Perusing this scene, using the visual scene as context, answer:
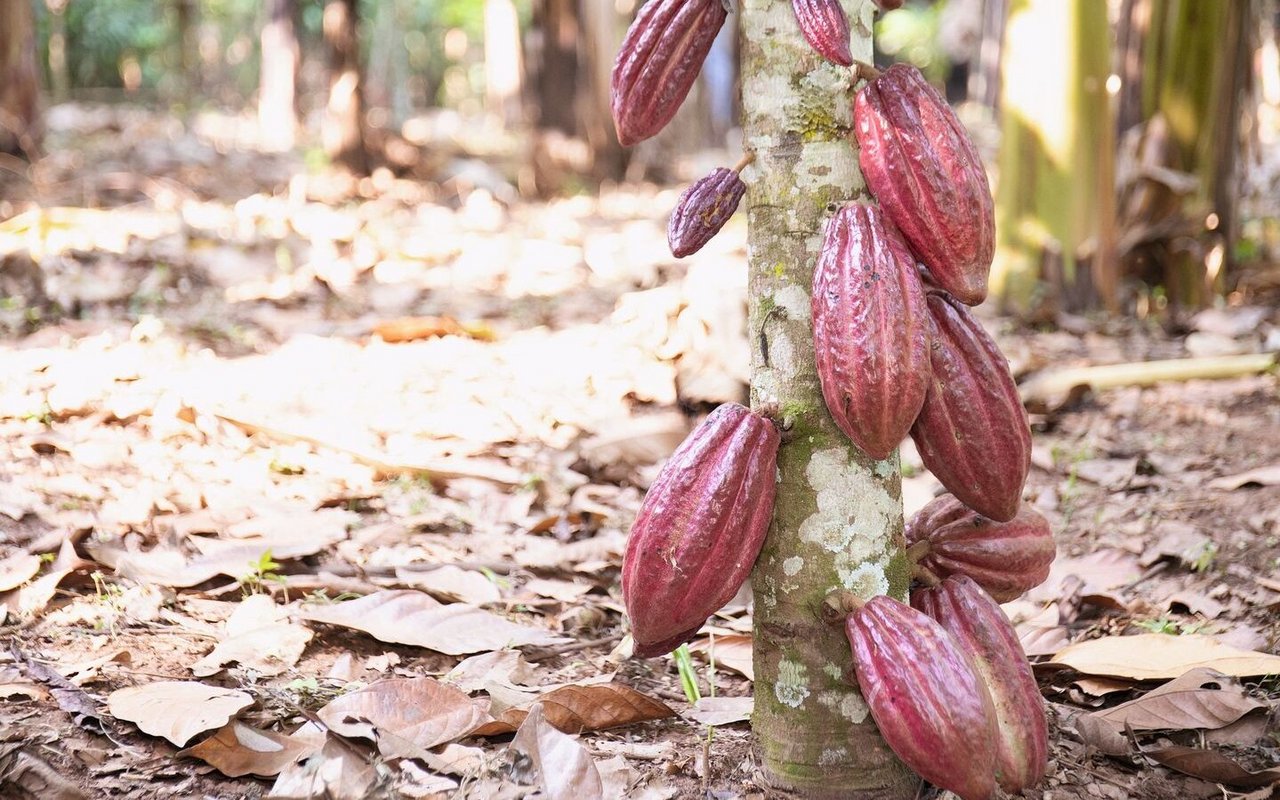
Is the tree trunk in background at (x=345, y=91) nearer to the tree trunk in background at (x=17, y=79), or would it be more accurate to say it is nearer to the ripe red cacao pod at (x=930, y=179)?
the tree trunk in background at (x=17, y=79)

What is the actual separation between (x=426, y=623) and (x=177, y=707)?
1.27ft

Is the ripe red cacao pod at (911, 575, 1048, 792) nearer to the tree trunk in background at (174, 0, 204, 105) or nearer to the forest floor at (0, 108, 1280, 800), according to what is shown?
the forest floor at (0, 108, 1280, 800)

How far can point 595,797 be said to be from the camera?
1.19 metres

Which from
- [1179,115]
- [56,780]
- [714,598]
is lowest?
[56,780]

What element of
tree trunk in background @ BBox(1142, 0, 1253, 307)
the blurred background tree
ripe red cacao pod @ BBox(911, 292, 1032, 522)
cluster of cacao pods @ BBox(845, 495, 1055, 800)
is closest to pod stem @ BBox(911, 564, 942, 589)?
cluster of cacao pods @ BBox(845, 495, 1055, 800)

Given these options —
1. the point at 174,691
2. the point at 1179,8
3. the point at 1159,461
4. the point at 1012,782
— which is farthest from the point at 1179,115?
the point at 174,691

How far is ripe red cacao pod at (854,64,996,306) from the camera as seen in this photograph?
1069 mm

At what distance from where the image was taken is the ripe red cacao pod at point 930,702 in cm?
106

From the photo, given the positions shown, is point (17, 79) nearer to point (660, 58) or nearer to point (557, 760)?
point (660, 58)

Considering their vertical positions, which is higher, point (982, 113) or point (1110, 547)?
point (982, 113)

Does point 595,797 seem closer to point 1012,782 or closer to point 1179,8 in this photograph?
point 1012,782

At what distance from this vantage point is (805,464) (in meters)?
1.19

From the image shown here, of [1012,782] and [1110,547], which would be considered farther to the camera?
[1110,547]

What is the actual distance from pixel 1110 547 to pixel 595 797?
1246 mm
